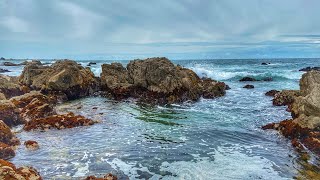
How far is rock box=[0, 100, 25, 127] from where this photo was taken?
68.5 ft

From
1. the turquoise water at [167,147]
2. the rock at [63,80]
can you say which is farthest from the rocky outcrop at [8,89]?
the turquoise water at [167,147]

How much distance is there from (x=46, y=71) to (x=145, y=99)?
13529 millimetres

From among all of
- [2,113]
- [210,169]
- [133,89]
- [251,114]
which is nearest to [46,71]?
[133,89]

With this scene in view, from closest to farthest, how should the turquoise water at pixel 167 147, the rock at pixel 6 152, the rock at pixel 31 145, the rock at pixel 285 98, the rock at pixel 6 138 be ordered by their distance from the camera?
the turquoise water at pixel 167 147, the rock at pixel 6 152, the rock at pixel 31 145, the rock at pixel 6 138, the rock at pixel 285 98

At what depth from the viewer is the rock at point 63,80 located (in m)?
33.4

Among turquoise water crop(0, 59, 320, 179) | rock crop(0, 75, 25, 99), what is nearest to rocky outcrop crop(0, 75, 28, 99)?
rock crop(0, 75, 25, 99)

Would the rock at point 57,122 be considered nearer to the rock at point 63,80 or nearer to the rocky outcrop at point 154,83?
the rocky outcrop at point 154,83

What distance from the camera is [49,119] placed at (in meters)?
21.5

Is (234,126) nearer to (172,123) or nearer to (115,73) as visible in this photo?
(172,123)

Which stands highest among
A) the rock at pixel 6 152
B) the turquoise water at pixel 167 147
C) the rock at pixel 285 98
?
the rock at pixel 285 98

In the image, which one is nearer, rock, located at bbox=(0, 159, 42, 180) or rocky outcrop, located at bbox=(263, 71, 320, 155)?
rock, located at bbox=(0, 159, 42, 180)

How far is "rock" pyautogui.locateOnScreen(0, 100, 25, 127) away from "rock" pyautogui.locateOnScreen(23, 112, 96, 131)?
48.8 inches

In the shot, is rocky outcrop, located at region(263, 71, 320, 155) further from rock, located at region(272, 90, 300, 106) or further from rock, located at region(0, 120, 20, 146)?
rock, located at region(0, 120, 20, 146)

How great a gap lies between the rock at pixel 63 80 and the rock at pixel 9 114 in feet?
37.6
